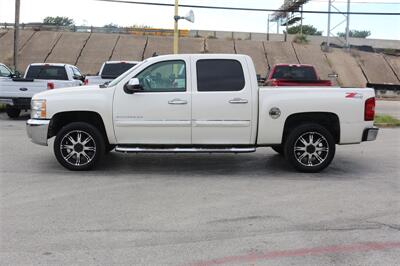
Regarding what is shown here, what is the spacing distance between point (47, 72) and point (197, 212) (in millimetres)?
11915

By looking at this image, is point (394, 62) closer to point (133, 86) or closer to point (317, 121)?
point (317, 121)

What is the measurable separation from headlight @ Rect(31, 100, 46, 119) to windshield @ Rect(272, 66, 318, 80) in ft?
33.0

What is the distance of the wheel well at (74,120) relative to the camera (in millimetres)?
7992

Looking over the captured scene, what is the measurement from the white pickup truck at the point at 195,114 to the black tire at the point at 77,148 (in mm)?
16

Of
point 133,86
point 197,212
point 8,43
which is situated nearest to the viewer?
point 197,212

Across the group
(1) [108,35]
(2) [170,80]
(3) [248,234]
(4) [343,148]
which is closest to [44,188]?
(2) [170,80]

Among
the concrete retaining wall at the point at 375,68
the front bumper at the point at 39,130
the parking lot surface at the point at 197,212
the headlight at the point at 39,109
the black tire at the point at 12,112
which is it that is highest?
the concrete retaining wall at the point at 375,68

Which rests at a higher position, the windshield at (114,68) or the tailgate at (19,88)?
the windshield at (114,68)

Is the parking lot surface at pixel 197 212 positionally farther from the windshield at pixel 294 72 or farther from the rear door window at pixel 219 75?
the windshield at pixel 294 72

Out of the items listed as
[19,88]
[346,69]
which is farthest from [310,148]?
[346,69]

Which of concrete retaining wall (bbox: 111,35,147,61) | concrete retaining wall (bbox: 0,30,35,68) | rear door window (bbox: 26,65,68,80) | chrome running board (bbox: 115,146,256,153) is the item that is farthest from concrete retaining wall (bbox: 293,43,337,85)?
chrome running board (bbox: 115,146,256,153)

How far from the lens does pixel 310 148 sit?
320 inches

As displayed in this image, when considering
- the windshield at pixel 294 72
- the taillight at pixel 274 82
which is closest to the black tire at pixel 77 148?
the taillight at pixel 274 82

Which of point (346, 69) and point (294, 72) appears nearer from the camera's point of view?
point (294, 72)
